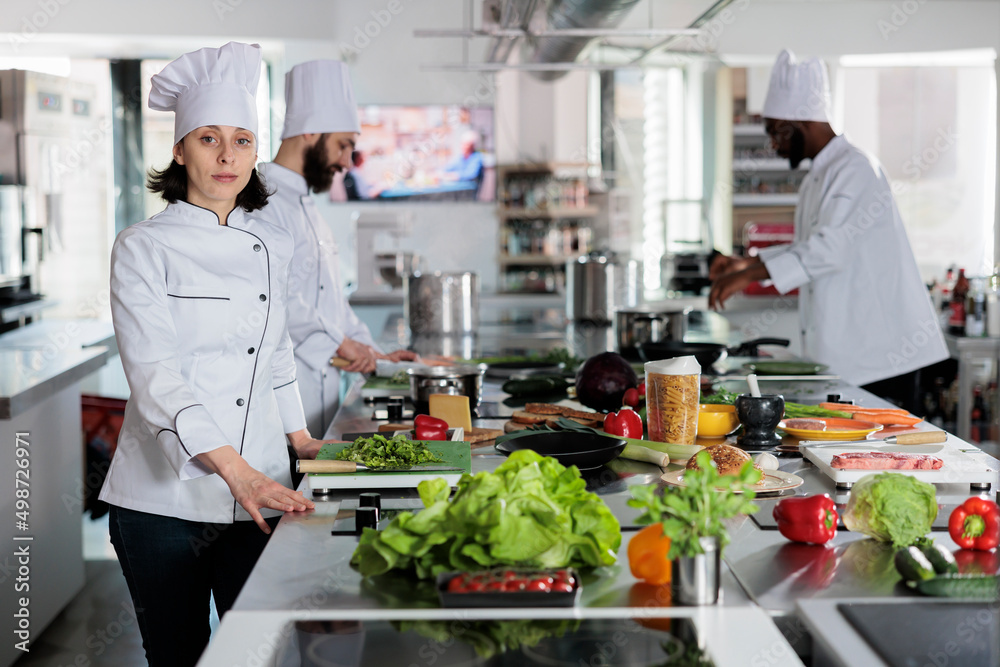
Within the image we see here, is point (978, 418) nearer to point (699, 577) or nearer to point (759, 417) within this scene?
point (759, 417)

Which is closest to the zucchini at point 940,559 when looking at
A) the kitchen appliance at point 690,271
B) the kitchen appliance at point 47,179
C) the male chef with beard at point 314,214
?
the male chef with beard at point 314,214

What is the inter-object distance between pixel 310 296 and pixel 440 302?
1145 mm

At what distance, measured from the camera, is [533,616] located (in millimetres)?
1078

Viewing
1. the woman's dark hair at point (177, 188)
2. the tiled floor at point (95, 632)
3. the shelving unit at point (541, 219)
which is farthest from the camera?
the shelving unit at point (541, 219)

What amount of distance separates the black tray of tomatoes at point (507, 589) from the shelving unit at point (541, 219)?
6.28 metres

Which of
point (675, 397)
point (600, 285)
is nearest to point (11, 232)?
point (600, 285)

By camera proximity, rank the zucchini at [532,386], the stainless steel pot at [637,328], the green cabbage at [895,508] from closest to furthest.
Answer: the green cabbage at [895,508]
the zucchini at [532,386]
the stainless steel pot at [637,328]

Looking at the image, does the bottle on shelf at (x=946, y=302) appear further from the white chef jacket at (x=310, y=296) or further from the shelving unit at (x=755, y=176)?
the white chef jacket at (x=310, y=296)

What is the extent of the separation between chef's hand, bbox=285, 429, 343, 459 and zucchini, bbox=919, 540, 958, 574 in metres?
1.11

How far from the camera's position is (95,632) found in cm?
336

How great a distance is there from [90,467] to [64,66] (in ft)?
11.9

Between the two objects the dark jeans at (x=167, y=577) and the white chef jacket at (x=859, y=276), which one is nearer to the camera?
the dark jeans at (x=167, y=577)

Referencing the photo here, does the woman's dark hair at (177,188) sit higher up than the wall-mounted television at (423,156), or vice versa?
the wall-mounted television at (423,156)

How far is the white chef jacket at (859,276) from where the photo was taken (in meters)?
3.42
